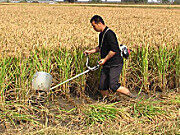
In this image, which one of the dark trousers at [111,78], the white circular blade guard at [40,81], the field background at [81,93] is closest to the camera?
the field background at [81,93]

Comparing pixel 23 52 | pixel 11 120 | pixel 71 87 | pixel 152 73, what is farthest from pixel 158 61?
pixel 11 120

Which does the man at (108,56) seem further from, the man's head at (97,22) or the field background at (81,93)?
the field background at (81,93)

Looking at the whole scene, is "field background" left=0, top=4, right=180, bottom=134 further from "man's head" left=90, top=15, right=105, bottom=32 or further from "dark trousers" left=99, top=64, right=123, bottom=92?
"man's head" left=90, top=15, right=105, bottom=32

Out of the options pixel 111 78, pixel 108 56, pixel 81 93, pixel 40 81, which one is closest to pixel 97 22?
pixel 108 56

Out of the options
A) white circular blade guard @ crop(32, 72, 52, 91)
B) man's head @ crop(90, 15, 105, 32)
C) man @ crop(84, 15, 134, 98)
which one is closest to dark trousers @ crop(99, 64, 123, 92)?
man @ crop(84, 15, 134, 98)

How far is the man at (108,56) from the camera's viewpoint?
14.0 ft

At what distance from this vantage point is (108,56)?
168 inches

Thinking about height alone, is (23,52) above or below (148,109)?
above

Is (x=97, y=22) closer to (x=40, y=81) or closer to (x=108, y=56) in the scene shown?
(x=108, y=56)

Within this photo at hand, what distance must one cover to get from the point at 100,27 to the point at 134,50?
1200 mm

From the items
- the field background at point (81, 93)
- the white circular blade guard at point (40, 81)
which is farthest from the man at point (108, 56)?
the white circular blade guard at point (40, 81)

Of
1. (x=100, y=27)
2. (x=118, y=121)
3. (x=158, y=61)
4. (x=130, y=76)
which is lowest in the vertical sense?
(x=118, y=121)

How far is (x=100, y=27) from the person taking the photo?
433 centimetres

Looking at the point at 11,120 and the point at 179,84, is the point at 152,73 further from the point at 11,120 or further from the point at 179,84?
the point at 11,120
